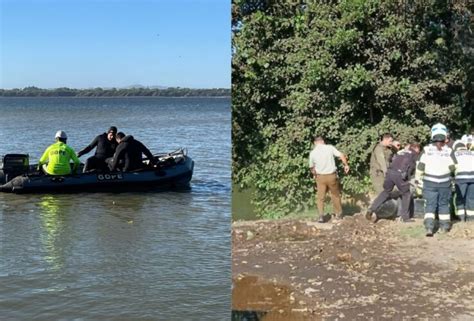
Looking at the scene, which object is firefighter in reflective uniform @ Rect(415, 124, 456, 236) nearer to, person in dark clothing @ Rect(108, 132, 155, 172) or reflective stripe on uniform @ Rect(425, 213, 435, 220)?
reflective stripe on uniform @ Rect(425, 213, 435, 220)

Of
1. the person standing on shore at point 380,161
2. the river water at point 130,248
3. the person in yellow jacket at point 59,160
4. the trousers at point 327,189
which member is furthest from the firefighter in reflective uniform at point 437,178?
the person in yellow jacket at point 59,160

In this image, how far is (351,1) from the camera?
2.13m

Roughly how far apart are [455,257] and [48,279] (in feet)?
14.9

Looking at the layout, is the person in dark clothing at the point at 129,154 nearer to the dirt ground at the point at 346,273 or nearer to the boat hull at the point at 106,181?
the boat hull at the point at 106,181

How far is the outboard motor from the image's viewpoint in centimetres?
1130

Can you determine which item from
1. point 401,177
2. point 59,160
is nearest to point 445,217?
point 401,177

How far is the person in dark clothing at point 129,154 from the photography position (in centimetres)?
1064

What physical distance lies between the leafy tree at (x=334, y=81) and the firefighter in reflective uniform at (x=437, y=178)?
81 mm

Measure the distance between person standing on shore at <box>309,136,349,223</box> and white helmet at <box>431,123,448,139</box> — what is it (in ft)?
1.02

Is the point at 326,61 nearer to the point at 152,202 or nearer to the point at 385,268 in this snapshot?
the point at 385,268

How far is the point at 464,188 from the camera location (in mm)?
2518

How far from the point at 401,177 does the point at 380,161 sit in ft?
0.50

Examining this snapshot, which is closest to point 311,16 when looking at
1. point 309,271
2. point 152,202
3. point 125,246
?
point 309,271

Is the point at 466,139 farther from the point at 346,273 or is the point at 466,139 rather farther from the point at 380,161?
the point at 346,273
